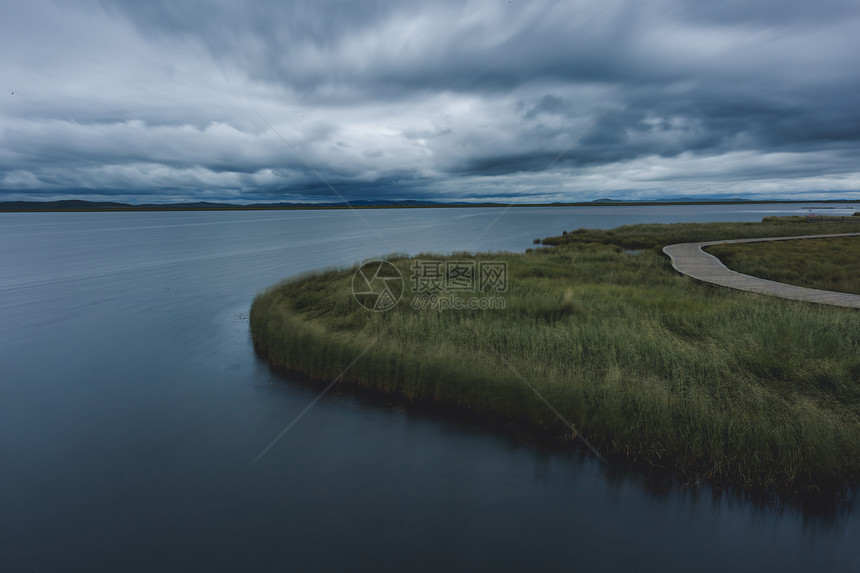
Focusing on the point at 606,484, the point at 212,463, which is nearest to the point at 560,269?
the point at 606,484

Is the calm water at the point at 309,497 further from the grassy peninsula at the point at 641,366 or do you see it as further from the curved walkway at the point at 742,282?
the curved walkway at the point at 742,282

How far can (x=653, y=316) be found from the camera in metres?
13.9

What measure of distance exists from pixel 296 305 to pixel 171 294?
48.0ft

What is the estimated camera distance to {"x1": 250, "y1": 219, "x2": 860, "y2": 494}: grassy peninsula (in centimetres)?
759

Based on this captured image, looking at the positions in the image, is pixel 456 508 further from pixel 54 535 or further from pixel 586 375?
pixel 54 535
